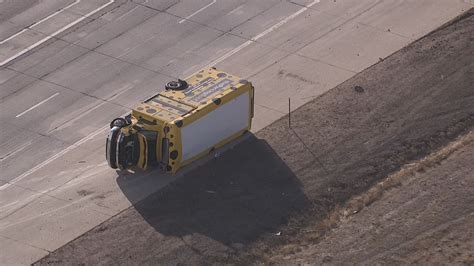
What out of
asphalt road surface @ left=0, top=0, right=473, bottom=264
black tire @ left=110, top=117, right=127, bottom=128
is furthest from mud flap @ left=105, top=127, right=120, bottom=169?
asphalt road surface @ left=0, top=0, right=473, bottom=264

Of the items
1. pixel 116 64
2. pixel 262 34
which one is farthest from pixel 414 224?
pixel 116 64

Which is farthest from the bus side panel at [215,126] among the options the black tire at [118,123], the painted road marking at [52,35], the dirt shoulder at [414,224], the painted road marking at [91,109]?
the painted road marking at [52,35]

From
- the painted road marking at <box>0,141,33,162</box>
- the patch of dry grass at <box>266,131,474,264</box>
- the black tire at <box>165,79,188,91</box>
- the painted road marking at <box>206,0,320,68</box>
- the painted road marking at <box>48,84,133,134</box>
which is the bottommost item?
the patch of dry grass at <box>266,131,474,264</box>

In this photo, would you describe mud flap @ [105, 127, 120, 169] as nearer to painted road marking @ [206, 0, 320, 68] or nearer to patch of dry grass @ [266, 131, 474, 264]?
patch of dry grass @ [266, 131, 474, 264]

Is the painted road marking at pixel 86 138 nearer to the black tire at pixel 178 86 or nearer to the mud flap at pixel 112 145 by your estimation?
the mud flap at pixel 112 145

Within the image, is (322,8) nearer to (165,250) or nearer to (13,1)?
(13,1)

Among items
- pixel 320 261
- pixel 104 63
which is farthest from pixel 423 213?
pixel 104 63

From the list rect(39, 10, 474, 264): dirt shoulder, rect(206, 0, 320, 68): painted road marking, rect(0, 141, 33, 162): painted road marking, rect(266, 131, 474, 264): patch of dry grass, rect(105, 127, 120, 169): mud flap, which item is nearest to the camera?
rect(266, 131, 474, 264): patch of dry grass
